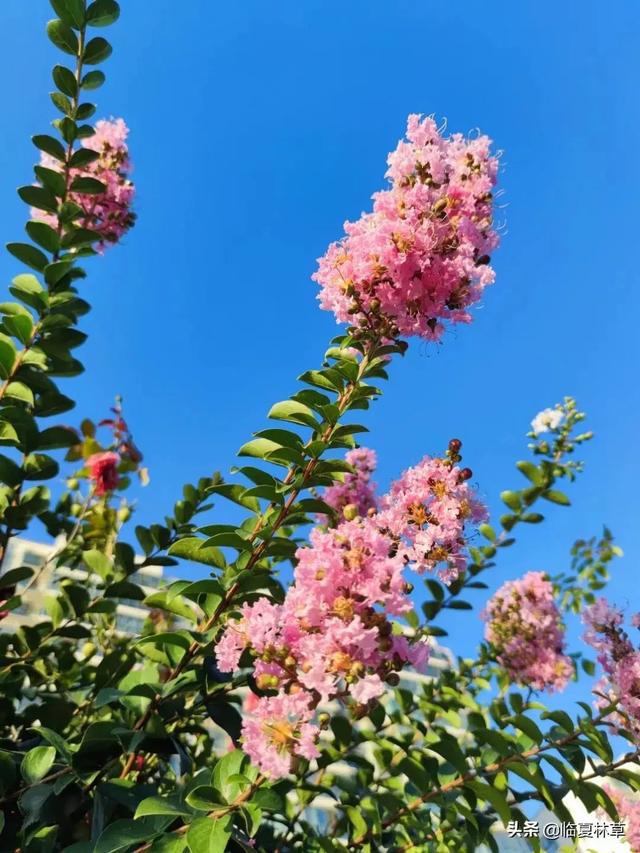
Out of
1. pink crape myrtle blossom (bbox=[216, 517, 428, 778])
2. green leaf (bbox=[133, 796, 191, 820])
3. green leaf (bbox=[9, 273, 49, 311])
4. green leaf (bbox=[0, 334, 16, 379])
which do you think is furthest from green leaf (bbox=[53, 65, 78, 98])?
green leaf (bbox=[133, 796, 191, 820])

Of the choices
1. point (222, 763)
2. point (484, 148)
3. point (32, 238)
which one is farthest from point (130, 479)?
point (484, 148)

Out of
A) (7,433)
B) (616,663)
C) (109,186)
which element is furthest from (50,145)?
(616,663)

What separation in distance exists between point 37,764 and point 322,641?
79 centimetres

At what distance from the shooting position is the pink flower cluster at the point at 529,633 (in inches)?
125

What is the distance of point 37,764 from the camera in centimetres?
149

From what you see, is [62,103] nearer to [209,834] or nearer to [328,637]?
[328,637]

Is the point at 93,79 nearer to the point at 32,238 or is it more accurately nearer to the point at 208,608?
the point at 32,238

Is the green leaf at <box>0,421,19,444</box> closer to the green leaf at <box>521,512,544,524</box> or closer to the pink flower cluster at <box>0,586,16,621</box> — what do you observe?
the pink flower cluster at <box>0,586,16,621</box>

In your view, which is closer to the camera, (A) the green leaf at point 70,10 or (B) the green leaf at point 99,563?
(A) the green leaf at point 70,10

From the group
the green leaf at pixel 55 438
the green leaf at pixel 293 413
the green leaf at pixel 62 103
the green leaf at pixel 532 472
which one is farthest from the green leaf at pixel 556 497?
the green leaf at pixel 62 103

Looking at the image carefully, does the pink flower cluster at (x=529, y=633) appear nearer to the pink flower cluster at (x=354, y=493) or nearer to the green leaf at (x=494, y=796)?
the pink flower cluster at (x=354, y=493)

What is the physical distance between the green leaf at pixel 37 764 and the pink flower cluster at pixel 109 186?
1.96 m

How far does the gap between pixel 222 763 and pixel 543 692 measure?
222 cm

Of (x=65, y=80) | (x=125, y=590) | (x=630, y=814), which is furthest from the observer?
(x=630, y=814)
